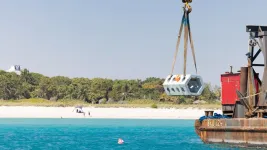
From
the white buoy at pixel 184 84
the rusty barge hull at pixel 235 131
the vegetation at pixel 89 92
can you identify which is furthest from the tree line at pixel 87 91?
the white buoy at pixel 184 84

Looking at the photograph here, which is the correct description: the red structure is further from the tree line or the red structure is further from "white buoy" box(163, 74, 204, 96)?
the tree line

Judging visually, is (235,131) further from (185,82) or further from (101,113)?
(101,113)

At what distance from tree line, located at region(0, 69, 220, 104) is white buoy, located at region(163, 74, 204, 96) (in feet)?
228

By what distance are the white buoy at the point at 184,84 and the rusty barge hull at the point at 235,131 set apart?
297 cm

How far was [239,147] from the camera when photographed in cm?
3459

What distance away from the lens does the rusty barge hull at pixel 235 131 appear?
33.2 m

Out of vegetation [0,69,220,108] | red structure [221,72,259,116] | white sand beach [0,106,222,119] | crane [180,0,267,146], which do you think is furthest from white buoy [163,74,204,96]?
vegetation [0,69,220,108]

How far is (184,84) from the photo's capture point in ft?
109

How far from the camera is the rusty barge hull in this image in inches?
1305

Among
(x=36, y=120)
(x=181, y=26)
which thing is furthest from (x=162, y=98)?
(x=181, y=26)

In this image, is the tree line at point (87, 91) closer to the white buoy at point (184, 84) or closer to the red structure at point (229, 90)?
the red structure at point (229, 90)

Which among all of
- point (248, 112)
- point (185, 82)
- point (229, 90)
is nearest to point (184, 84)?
point (185, 82)

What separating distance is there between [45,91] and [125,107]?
2538cm

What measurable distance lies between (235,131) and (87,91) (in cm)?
7736
